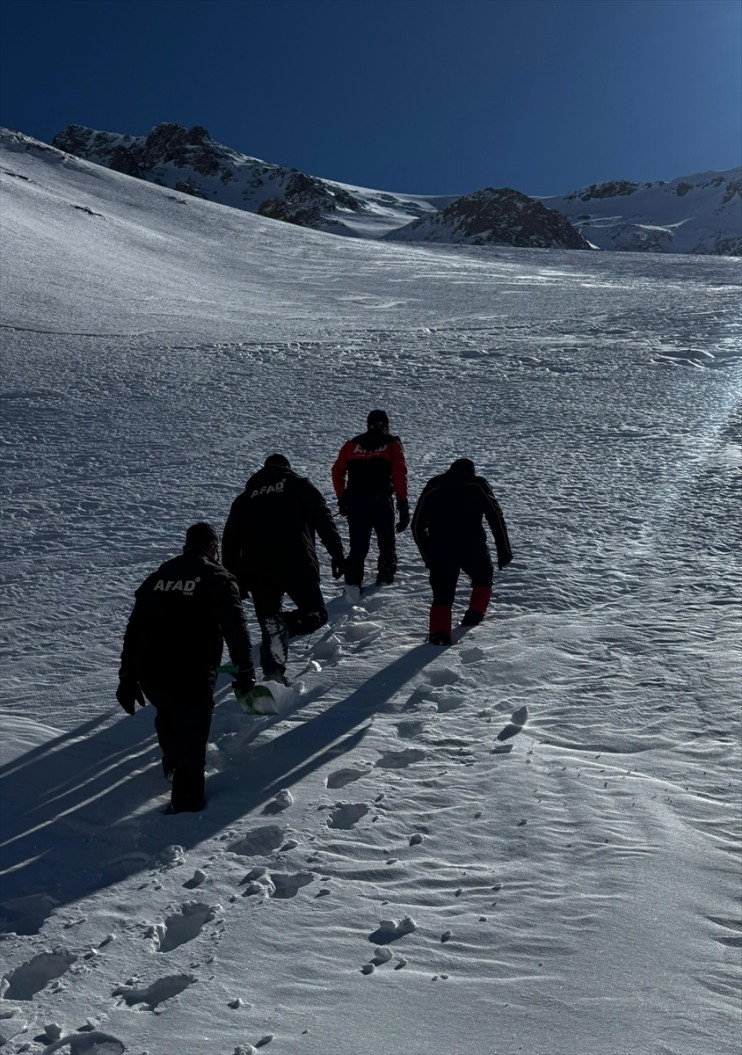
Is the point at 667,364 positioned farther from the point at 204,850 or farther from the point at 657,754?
the point at 204,850

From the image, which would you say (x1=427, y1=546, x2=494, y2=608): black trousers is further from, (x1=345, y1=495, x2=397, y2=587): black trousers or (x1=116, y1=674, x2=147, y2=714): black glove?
(x1=116, y1=674, x2=147, y2=714): black glove

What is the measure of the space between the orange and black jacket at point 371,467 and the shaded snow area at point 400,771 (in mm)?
886

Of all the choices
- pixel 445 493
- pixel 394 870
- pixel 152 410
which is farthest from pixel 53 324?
pixel 394 870

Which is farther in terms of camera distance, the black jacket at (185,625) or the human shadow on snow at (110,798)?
the black jacket at (185,625)

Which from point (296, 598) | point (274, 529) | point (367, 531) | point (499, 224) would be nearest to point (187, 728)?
point (296, 598)

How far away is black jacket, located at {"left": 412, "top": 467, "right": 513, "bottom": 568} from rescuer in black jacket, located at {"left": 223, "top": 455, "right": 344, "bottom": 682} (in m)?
0.99

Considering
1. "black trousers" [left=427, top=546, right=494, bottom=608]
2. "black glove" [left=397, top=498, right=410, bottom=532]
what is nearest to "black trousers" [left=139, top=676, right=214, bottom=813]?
"black trousers" [left=427, top=546, right=494, bottom=608]

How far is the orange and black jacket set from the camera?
791cm

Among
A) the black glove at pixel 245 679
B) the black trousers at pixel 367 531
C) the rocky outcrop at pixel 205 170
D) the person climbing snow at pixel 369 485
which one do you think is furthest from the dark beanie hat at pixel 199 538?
the rocky outcrop at pixel 205 170

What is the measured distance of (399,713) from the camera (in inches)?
235

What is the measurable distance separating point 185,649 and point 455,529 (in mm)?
2831

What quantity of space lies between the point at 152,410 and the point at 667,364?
929 cm

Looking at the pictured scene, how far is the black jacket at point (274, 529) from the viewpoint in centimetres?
640

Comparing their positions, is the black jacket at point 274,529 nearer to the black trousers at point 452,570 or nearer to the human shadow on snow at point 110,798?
the human shadow on snow at point 110,798
